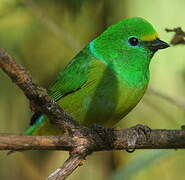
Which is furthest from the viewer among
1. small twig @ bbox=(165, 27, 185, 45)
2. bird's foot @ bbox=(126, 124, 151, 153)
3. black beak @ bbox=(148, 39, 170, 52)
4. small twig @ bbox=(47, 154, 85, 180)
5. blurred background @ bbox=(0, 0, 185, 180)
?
A: blurred background @ bbox=(0, 0, 185, 180)

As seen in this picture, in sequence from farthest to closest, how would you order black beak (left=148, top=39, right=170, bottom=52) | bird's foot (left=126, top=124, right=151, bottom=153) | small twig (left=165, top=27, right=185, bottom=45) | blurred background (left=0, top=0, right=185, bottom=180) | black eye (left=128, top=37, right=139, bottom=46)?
blurred background (left=0, top=0, right=185, bottom=180)
black eye (left=128, top=37, right=139, bottom=46)
black beak (left=148, top=39, right=170, bottom=52)
small twig (left=165, top=27, right=185, bottom=45)
bird's foot (left=126, top=124, right=151, bottom=153)

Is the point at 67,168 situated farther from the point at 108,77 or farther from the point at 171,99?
the point at 171,99

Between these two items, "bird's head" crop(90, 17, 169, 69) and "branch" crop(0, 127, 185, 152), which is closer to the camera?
"branch" crop(0, 127, 185, 152)

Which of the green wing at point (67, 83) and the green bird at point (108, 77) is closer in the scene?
the green bird at point (108, 77)

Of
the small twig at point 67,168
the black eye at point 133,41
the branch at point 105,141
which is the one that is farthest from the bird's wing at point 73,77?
the small twig at point 67,168

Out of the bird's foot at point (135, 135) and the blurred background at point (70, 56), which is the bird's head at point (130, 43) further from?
the bird's foot at point (135, 135)

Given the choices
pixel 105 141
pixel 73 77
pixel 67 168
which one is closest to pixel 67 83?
pixel 73 77

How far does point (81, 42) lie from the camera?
15.5 feet

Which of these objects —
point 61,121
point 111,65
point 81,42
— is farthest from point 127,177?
point 81,42

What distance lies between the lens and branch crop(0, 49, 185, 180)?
2.29m

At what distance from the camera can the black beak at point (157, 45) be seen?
149 inches

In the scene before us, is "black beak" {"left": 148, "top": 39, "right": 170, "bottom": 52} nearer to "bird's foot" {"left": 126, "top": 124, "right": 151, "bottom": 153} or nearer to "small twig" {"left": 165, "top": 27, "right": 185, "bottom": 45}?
"small twig" {"left": 165, "top": 27, "right": 185, "bottom": 45}

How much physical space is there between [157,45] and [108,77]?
1.34 feet

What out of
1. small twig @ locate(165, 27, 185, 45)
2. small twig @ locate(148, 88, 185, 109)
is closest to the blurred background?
small twig @ locate(148, 88, 185, 109)
